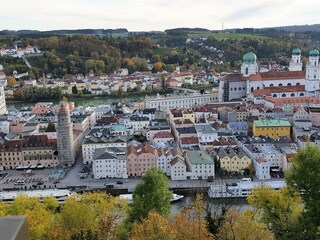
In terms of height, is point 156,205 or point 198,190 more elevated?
point 156,205

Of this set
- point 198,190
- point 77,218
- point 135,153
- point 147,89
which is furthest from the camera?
point 147,89

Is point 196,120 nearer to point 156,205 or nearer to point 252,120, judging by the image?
point 252,120

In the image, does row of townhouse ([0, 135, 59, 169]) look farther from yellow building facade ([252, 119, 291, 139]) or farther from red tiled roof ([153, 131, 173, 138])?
yellow building facade ([252, 119, 291, 139])

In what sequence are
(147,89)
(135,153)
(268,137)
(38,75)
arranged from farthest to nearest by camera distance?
(38,75) → (147,89) → (268,137) → (135,153)

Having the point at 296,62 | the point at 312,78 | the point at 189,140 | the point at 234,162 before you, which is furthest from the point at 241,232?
the point at 296,62

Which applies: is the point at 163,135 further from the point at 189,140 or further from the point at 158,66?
the point at 158,66

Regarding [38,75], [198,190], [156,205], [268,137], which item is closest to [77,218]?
[156,205]

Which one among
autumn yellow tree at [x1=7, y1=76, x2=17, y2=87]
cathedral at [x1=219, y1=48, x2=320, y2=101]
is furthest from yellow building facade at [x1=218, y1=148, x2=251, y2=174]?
autumn yellow tree at [x1=7, y1=76, x2=17, y2=87]
